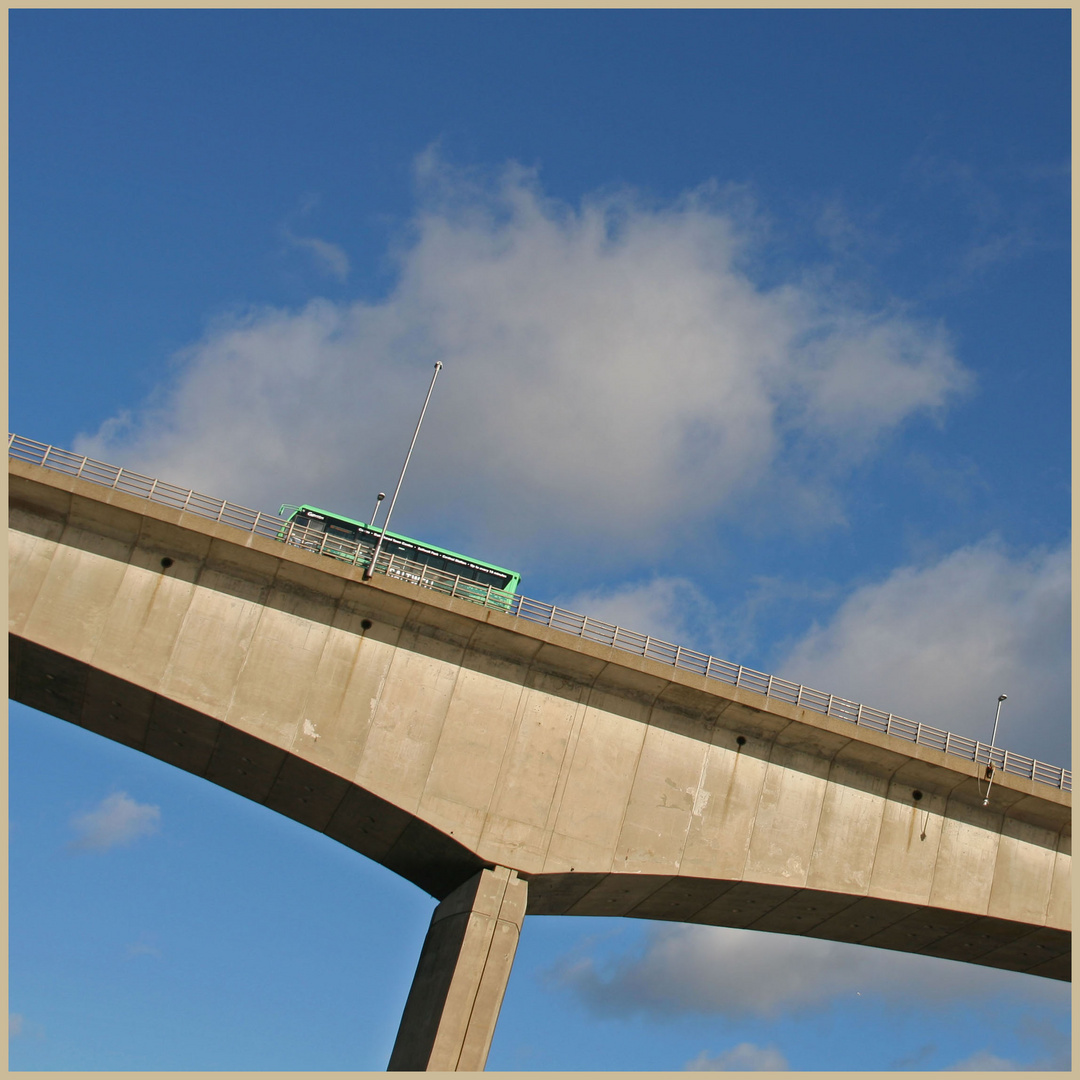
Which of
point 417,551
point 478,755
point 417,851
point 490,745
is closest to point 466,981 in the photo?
point 417,851

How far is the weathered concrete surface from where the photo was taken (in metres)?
31.7

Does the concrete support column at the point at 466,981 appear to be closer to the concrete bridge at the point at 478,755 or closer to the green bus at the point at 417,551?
the concrete bridge at the point at 478,755

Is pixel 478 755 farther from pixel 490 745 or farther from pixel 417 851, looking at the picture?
pixel 417 851

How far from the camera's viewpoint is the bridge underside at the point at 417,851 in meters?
32.0

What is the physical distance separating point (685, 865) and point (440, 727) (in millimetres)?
8174

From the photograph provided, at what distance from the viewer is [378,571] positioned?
34125 mm

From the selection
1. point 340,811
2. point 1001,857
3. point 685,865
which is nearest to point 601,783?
point 685,865

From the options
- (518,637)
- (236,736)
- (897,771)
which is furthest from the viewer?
(897,771)

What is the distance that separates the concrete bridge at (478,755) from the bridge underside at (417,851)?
0.36ft

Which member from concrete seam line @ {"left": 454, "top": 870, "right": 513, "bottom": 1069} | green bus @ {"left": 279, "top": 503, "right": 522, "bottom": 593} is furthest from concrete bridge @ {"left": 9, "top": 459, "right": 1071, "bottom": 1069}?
green bus @ {"left": 279, "top": 503, "right": 522, "bottom": 593}

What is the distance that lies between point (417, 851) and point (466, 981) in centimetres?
454

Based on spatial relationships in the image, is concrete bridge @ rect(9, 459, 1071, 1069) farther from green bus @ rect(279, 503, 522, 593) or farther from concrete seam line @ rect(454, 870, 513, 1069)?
green bus @ rect(279, 503, 522, 593)

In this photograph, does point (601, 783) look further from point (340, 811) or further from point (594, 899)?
point (340, 811)

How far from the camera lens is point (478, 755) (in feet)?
108
